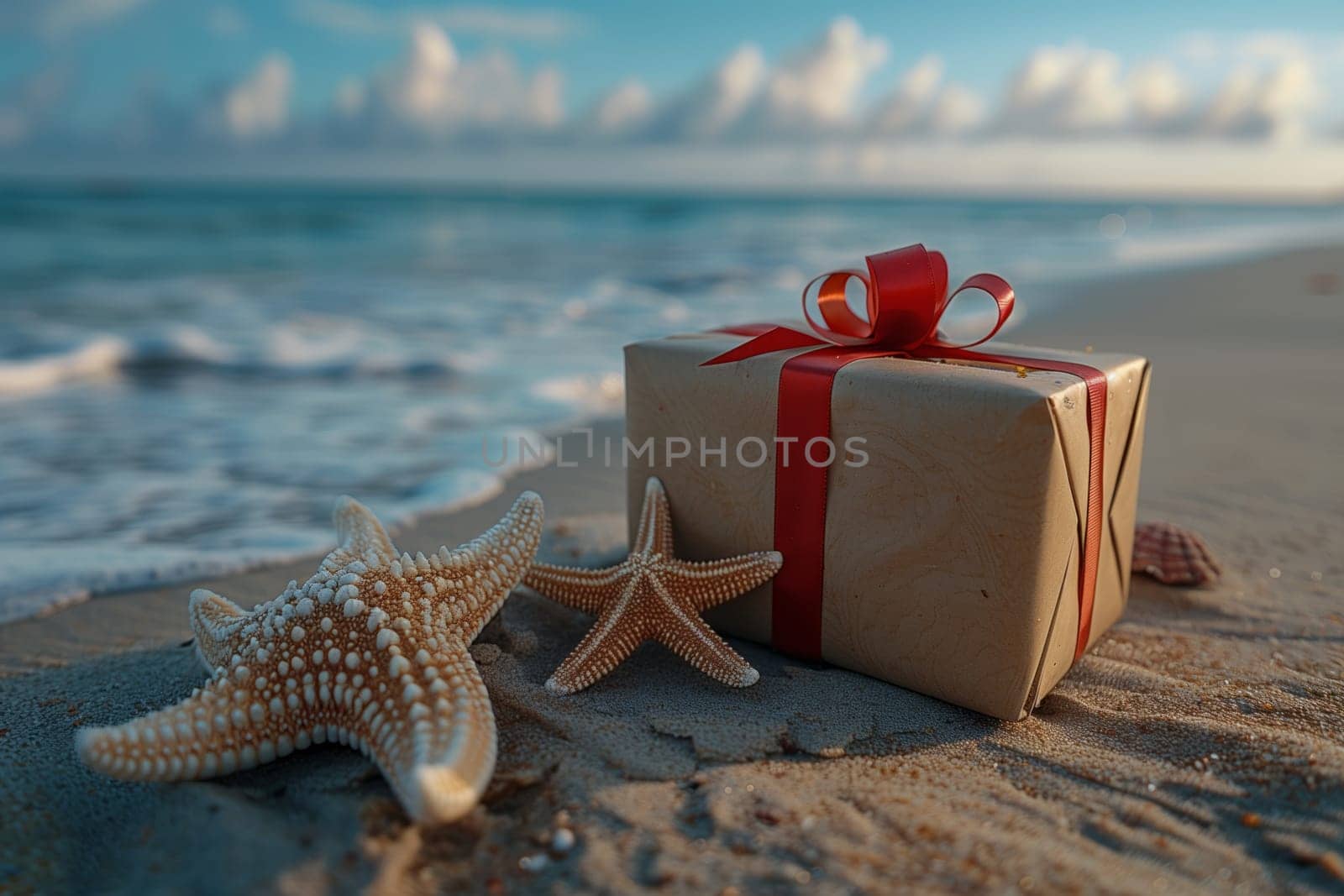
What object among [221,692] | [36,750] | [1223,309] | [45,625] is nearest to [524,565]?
[221,692]

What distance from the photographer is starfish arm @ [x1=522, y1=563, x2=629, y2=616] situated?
92.9 inches

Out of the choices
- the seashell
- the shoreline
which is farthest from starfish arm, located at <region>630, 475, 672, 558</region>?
the seashell

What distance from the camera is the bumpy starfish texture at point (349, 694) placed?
5.21 ft

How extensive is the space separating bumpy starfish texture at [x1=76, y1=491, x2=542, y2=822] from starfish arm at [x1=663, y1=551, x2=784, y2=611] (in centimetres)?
53

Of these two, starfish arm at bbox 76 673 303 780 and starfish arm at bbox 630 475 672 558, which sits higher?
starfish arm at bbox 630 475 672 558

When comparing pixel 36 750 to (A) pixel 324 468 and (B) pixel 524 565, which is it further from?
(A) pixel 324 468

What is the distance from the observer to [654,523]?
8.06 feet

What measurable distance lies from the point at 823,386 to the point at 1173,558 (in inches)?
62.9

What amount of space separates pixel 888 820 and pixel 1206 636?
4.81ft

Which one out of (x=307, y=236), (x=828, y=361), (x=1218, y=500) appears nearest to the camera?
(x=828, y=361)

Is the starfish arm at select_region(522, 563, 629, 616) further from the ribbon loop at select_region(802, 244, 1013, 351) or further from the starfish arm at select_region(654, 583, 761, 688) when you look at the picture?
the ribbon loop at select_region(802, 244, 1013, 351)

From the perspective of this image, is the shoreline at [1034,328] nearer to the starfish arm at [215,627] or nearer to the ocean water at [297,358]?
the ocean water at [297,358]

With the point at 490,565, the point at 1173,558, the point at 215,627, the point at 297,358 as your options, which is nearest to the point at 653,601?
the point at 490,565

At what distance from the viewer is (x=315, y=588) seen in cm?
187
